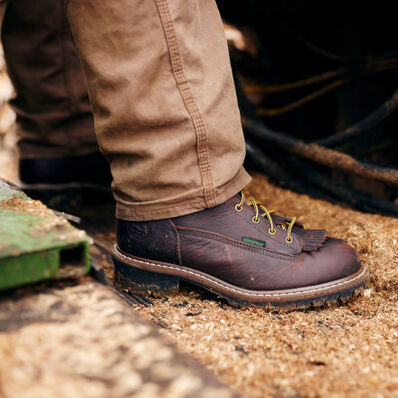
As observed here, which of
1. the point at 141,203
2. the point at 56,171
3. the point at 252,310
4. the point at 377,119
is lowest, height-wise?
the point at 252,310

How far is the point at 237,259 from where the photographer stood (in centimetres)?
91

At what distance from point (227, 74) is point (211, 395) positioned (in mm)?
627

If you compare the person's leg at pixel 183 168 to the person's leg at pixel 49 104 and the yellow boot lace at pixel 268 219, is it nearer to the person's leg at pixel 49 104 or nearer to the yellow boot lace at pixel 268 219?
the yellow boot lace at pixel 268 219

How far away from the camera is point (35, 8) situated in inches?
55.4

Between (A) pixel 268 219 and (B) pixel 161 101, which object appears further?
(A) pixel 268 219

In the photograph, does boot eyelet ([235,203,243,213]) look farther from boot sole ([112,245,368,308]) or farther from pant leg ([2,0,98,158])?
pant leg ([2,0,98,158])

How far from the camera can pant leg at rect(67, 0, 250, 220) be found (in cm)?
79

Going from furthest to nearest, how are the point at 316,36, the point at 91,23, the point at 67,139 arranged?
the point at 316,36 → the point at 67,139 → the point at 91,23

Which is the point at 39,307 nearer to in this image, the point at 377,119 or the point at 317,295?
the point at 317,295

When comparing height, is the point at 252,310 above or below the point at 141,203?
below

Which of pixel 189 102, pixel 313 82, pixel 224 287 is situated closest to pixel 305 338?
pixel 224 287

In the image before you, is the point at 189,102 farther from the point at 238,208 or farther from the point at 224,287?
the point at 224,287

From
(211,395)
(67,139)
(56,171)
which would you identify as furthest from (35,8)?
(211,395)

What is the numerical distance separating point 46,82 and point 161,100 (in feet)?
2.77
